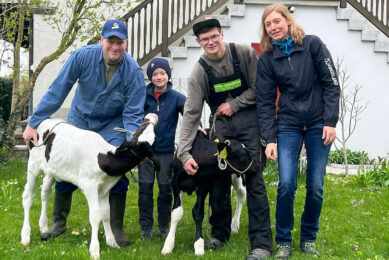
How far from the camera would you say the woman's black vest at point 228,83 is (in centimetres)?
487

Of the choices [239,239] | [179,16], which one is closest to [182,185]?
[239,239]

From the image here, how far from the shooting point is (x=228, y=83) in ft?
16.0

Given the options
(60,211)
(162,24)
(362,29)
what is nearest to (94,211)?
(60,211)

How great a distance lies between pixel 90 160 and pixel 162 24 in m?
7.23

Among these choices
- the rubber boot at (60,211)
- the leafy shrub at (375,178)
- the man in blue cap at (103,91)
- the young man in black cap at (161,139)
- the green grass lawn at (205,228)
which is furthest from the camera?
the leafy shrub at (375,178)

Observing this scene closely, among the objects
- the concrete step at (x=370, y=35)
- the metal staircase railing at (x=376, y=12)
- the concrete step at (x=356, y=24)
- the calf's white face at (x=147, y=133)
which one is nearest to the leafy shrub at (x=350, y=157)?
the concrete step at (x=370, y=35)

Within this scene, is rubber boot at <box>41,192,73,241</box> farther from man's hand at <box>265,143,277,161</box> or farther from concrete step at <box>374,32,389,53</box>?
concrete step at <box>374,32,389,53</box>

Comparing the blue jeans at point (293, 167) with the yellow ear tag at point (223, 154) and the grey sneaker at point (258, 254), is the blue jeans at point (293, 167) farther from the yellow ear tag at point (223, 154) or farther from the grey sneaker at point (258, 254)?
the yellow ear tag at point (223, 154)

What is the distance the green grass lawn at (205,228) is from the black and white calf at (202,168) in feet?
0.94

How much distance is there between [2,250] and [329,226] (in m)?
3.51

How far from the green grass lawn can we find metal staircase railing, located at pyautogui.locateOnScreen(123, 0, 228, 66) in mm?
4180

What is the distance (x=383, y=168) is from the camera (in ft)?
27.9

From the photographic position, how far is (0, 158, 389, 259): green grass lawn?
4855 mm

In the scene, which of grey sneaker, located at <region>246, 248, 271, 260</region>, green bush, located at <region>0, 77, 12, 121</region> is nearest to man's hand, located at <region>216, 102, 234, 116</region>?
grey sneaker, located at <region>246, 248, 271, 260</region>
